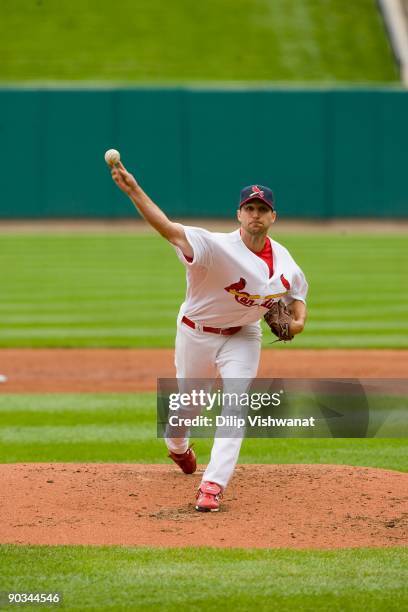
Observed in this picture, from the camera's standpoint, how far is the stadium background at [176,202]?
5.15m

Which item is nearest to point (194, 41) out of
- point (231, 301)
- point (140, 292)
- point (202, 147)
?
point (202, 147)

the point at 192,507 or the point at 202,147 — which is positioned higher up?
the point at 202,147

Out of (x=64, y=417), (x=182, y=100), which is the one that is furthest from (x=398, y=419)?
(x=182, y=100)

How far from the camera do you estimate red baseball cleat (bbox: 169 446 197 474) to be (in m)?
6.98

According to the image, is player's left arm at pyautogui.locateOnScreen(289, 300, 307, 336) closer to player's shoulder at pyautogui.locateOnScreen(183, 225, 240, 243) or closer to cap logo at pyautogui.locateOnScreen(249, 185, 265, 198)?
player's shoulder at pyautogui.locateOnScreen(183, 225, 240, 243)

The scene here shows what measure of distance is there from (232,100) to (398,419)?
2156 cm

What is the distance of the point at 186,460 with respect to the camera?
7.01 m

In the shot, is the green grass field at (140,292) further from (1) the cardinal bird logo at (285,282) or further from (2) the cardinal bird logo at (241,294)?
(2) the cardinal bird logo at (241,294)

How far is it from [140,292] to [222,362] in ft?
36.6

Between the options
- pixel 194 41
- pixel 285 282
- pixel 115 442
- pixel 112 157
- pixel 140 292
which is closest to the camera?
pixel 112 157

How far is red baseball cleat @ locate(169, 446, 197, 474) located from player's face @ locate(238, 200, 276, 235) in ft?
5.08

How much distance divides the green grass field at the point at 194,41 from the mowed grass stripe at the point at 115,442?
27132 millimetres

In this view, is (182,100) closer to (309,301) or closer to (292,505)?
(309,301)

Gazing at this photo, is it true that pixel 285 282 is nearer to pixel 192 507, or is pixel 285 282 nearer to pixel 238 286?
pixel 238 286
